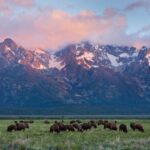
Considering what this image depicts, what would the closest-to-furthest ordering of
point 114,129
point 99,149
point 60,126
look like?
point 99,149
point 60,126
point 114,129

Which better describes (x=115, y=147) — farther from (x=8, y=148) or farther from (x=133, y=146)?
(x=8, y=148)


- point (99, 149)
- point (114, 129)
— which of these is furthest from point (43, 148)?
point (114, 129)

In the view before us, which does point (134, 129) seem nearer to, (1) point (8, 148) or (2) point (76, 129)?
(2) point (76, 129)

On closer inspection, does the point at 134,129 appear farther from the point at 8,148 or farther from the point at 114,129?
the point at 8,148

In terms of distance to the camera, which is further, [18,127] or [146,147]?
[18,127]

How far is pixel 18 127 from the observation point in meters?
68.1

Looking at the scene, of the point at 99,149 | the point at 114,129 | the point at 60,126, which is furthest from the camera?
the point at 114,129

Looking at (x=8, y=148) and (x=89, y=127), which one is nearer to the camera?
(x=8, y=148)

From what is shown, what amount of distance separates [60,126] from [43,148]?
26681 mm

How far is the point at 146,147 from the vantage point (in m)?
38.2

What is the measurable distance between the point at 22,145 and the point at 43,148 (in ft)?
5.65

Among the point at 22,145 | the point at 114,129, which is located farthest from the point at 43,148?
the point at 114,129

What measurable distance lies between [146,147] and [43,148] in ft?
25.2

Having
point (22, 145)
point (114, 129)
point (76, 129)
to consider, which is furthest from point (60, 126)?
point (22, 145)
